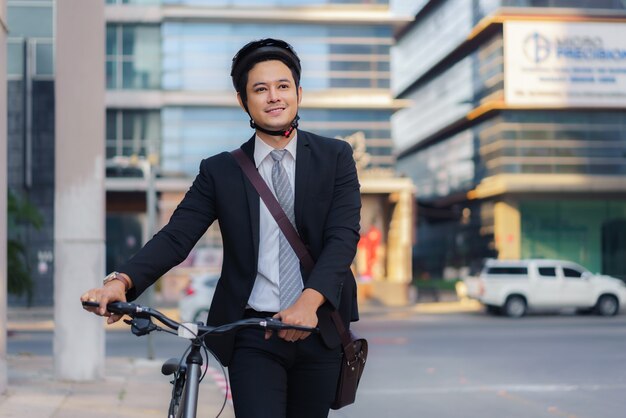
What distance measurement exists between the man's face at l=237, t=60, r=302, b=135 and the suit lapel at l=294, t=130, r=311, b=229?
4.3 inches

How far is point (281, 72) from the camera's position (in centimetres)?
373

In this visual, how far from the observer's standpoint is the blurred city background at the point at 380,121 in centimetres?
3644

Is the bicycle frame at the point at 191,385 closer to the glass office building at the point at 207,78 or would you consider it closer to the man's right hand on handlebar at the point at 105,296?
the man's right hand on handlebar at the point at 105,296

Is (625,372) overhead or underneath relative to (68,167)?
underneath

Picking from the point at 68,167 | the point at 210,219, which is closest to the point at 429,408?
the point at 68,167

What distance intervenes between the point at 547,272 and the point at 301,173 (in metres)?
28.0

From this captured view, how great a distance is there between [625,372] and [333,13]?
29.7m

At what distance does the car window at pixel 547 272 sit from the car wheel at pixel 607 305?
1.51m

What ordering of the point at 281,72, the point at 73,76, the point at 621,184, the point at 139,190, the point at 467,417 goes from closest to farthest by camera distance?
the point at 281,72 < the point at 467,417 < the point at 73,76 < the point at 139,190 < the point at 621,184

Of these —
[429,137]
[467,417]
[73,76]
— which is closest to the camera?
[467,417]

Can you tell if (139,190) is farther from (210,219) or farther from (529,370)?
(210,219)

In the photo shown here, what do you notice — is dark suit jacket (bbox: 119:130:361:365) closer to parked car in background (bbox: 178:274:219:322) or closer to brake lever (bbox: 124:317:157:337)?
brake lever (bbox: 124:317:157:337)

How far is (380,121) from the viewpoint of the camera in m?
42.8

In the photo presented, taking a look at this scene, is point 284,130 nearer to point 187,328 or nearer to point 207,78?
point 187,328
